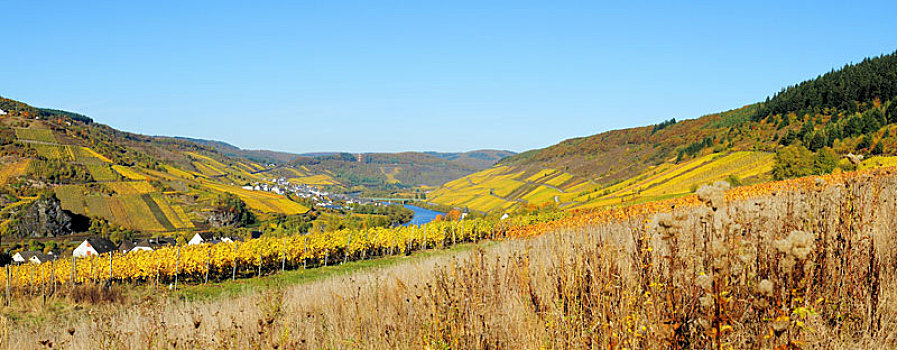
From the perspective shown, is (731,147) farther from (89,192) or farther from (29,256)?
(89,192)

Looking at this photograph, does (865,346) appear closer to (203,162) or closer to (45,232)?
(45,232)

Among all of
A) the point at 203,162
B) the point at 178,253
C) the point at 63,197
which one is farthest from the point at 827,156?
the point at 203,162

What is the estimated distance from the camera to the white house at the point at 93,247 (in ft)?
217

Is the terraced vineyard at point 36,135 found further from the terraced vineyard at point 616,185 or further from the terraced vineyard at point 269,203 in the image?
the terraced vineyard at point 616,185

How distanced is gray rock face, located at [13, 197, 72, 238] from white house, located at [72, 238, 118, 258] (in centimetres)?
1638

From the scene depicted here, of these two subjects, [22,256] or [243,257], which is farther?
[22,256]

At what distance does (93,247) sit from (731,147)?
93491mm

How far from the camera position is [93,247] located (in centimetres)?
6869

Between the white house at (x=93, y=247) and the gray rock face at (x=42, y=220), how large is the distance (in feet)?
53.7

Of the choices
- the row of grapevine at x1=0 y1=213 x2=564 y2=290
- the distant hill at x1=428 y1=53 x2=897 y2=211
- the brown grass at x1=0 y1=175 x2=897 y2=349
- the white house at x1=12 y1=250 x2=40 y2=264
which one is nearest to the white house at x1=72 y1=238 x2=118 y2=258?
the white house at x1=12 y1=250 x2=40 y2=264

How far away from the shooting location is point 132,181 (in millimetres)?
111000

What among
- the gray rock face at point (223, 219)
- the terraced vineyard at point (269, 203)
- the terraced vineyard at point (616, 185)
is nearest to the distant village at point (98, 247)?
the gray rock face at point (223, 219)

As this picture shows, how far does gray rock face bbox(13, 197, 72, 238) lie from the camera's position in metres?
81.4

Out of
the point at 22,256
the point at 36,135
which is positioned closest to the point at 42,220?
the point at 22,256
